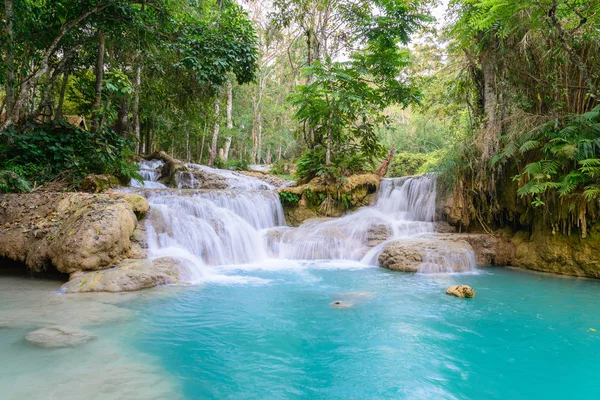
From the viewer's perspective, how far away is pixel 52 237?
19.4 feet

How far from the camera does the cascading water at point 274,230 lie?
741cm

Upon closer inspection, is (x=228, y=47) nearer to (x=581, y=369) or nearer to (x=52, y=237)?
(x=52, y=237)

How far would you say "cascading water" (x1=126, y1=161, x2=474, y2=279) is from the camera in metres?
7.41

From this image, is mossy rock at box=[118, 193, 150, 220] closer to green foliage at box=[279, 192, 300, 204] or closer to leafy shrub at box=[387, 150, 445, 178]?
green foliage at box=[279, 192, 300, 204]

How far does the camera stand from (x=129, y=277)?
5371 mm

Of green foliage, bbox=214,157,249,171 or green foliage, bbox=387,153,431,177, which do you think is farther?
green foliage, bbox=387,153,431,177

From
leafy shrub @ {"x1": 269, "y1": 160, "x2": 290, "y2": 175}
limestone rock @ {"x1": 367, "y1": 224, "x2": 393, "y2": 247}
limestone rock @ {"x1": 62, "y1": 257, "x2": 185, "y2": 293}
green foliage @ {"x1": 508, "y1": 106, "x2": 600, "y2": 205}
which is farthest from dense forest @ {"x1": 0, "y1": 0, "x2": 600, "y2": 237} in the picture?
leafy shrub @ {"x1": 269, "y1": 160, "x2": 290, "y2": 175}

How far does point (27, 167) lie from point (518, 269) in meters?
11.3

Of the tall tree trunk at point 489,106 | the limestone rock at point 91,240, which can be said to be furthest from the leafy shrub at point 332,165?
the limestone rock at point 91,240

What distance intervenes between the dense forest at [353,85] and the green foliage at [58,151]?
0.03 meters

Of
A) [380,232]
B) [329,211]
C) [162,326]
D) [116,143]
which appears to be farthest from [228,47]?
[162,326]

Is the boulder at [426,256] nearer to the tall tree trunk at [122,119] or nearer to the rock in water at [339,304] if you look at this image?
the rock in water at [339,304]

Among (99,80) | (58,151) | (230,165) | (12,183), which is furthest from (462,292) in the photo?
(230,165)

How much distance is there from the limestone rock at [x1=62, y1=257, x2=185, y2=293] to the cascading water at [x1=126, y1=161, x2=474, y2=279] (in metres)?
0.61
